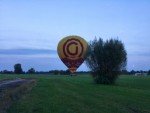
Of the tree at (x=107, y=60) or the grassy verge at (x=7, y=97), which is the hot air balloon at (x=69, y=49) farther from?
the grassy verge at (x=7, y=97)

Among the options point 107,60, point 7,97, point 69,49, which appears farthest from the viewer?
point 69,49

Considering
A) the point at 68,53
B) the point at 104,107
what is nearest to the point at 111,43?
the point at 68,53

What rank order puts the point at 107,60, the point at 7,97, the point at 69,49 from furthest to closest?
the point at 69,49, the point at 107,60, the point at 7,97

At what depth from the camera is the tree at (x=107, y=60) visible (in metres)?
62.0

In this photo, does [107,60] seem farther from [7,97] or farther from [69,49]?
[7,97]

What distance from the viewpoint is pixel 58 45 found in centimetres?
7788

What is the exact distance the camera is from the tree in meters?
62.0

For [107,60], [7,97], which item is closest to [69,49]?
[107,60]

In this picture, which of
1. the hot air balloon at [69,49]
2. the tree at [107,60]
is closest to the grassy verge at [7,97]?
the tree at [107,60]

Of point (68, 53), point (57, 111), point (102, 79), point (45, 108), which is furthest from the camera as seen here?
point (68, 53)

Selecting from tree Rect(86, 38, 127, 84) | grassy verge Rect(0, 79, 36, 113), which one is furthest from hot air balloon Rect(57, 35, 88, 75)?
grassy verge Rect(0, 79, 36, 113)

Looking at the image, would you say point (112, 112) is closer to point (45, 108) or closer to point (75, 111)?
point (75, 111)

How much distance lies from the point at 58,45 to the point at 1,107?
5626 cm

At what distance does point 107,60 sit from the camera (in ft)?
205
